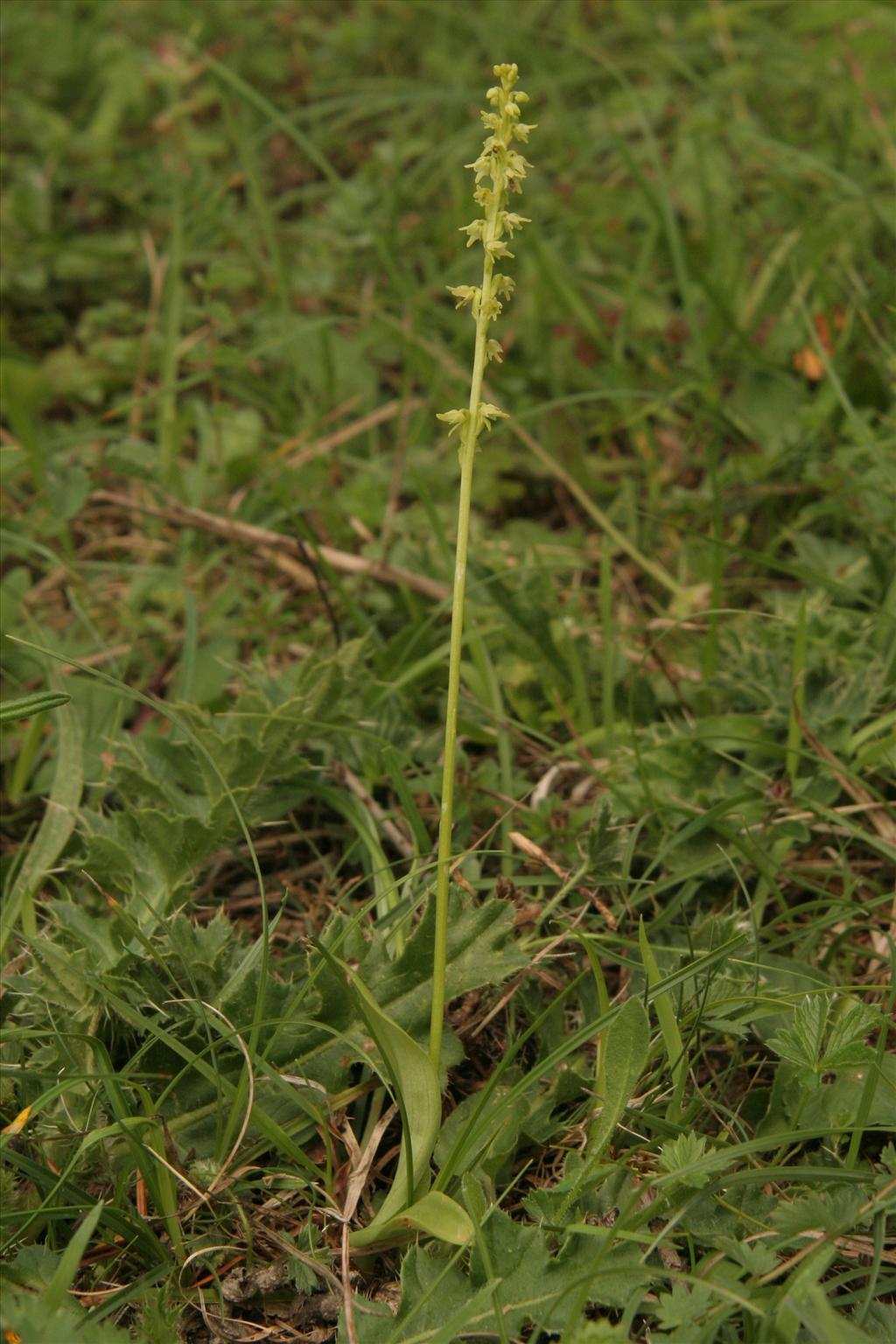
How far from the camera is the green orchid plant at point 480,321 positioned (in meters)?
1.48

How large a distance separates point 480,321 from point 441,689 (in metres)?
1.04

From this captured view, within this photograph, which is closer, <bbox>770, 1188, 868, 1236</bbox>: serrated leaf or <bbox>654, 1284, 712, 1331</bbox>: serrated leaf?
<bbox>654, 1284, 712, 1331</bbox>: serrated leaf

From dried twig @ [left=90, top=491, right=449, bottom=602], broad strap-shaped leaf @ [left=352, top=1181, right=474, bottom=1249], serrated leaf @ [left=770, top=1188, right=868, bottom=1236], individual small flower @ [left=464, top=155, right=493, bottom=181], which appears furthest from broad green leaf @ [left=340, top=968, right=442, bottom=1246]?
dried twig @ [left=90, top=491, right=449, bottom=602]

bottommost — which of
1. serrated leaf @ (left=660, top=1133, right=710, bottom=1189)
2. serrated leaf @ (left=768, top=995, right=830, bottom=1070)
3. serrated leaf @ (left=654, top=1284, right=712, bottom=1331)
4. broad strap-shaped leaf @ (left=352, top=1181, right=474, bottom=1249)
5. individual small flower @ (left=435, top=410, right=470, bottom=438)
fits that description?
broad strap-shaped leaf @ (left=352, top=1181, right=474, bottom=1249)

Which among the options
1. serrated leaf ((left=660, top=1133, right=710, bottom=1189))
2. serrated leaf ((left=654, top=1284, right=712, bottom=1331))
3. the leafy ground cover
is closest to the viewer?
serrated leaf ((left=654, top=1284, right=712, bottom=1331))

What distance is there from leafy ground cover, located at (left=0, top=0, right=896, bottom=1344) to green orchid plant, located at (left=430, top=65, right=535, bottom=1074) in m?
0.14

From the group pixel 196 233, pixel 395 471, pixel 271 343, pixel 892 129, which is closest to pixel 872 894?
pixel 395 471

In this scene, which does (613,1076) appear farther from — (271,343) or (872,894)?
(271,343)

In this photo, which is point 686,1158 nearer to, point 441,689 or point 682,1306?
point 682,1306

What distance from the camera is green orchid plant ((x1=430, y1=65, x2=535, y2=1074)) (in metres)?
1.48

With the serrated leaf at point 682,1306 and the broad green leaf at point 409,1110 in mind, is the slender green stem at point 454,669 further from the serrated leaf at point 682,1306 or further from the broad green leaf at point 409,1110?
the serrated leaf at point 682,1306

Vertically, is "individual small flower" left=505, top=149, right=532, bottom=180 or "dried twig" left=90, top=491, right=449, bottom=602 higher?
"individual small flower" left=505, top=149, right=532, bottom=180

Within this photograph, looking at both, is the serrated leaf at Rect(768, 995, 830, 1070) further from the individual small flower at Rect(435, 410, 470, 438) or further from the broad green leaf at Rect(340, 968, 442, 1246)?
the individual small flower at Rect(435, 410, 470, 438)

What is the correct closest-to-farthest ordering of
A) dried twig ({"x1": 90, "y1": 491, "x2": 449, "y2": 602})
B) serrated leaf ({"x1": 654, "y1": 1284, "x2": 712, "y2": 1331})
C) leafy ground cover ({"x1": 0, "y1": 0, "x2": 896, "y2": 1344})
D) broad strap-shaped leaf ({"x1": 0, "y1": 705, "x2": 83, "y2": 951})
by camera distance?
serrated leaf ({"x1": 654, "y1": 1284, "x2": 712, "y2": 1331})
leafy ground cover ({"x1": 0, "y1": 0, "x2": 896, "y2": 1344})
broad strap-shaped leaf ({"x1": 0, "y1": 705, "x2": 83, "y2": 951})
dried twig ({"x1": 90, "y1": 491, "x2": 449, "y2": 602})
